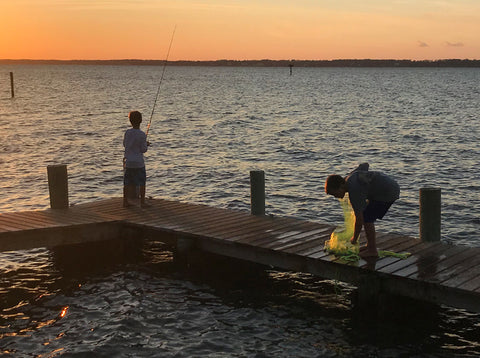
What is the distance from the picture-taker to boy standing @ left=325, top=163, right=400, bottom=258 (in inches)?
330

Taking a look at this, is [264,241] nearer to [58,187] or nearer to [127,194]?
[127,194]

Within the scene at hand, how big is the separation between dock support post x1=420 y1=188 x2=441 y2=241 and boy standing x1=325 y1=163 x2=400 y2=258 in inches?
68.5

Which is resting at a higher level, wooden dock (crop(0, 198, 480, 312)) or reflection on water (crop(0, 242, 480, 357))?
wooden dock (crop(0, 198, 480, 312))

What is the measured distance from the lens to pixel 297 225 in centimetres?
1152

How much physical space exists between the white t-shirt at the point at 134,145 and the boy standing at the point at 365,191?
15.5ft

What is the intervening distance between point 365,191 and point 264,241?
2414 millimetres

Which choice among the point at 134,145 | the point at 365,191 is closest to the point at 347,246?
the point at 365,191

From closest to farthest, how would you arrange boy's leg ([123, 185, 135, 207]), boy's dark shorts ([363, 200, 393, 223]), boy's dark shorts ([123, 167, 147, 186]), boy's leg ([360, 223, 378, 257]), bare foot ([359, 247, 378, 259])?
1. boy's dark shorts ([363, 200, 393, 223])
2. boy's leg ([360, 223, 378, 257])
3. bare foot ([359, 247, 378, 259])
4. boy's dark shorts ([123, 167, 147, 186])
5. boy's leg ([123, 185, 135, 207])

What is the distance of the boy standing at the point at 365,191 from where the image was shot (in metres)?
8.38

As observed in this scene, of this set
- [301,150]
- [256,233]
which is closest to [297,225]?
[256,233]

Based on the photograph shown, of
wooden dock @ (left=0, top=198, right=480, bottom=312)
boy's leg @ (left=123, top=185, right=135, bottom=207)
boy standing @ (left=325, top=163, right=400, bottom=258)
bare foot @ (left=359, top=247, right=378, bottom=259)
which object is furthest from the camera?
boy's leg @ (left=123, top=185, right=135, bottom=207)

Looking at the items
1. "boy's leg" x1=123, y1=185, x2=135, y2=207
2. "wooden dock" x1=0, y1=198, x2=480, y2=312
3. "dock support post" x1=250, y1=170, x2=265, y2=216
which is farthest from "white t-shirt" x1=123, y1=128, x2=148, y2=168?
"dock support post" x1=250, y1=170, x2=265, y2=216

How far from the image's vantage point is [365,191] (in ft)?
28.0

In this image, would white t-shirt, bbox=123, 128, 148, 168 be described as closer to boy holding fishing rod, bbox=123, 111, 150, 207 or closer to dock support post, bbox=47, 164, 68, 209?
boy holding fishing rod, bbox=123, 111, 150, 207
